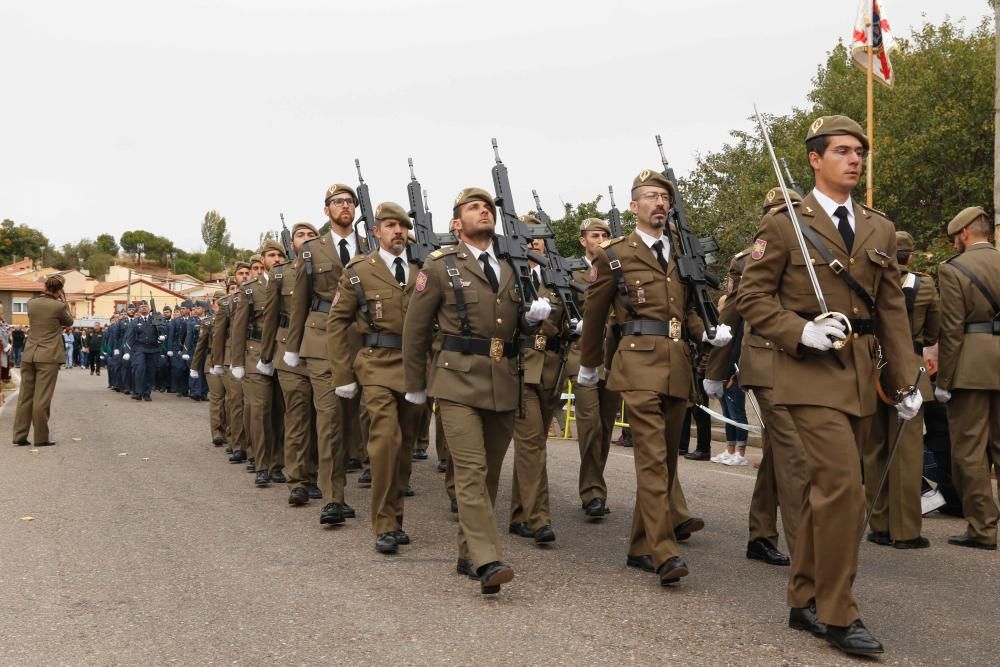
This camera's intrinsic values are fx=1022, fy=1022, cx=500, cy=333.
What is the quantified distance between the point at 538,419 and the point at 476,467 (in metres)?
1.84

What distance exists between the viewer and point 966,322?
7309 mm

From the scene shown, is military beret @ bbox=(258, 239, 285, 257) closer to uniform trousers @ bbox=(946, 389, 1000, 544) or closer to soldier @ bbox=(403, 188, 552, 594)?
soldier @ bbox=(403, 188, 552, 594)

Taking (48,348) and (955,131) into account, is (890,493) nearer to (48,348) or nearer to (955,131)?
(48,348)

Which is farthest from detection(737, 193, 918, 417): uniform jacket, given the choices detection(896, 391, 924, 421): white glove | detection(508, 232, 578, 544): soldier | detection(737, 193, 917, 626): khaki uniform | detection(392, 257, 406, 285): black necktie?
detection(392, 257, 406, 285): black necktie

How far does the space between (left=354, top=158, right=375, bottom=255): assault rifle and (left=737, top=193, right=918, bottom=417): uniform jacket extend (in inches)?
180

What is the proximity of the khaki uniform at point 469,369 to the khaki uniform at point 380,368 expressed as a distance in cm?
63

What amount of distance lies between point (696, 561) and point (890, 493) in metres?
1.60

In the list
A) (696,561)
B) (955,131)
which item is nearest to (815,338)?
(696,561)

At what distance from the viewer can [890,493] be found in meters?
6.89

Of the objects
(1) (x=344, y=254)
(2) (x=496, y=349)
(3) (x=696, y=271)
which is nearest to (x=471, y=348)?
(2) (x=496, y=349)

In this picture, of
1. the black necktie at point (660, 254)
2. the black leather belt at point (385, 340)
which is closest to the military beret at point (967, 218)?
the black necktie at point (660, 254)

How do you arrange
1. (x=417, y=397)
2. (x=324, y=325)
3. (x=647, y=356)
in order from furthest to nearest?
(x=324, y=325) → (x=417, y=397) → (x=647, y=356)

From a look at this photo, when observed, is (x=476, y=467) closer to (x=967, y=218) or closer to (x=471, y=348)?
(x=471, y=348)

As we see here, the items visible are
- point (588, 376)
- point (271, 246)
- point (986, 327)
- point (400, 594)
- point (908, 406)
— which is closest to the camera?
point (908, 406)
